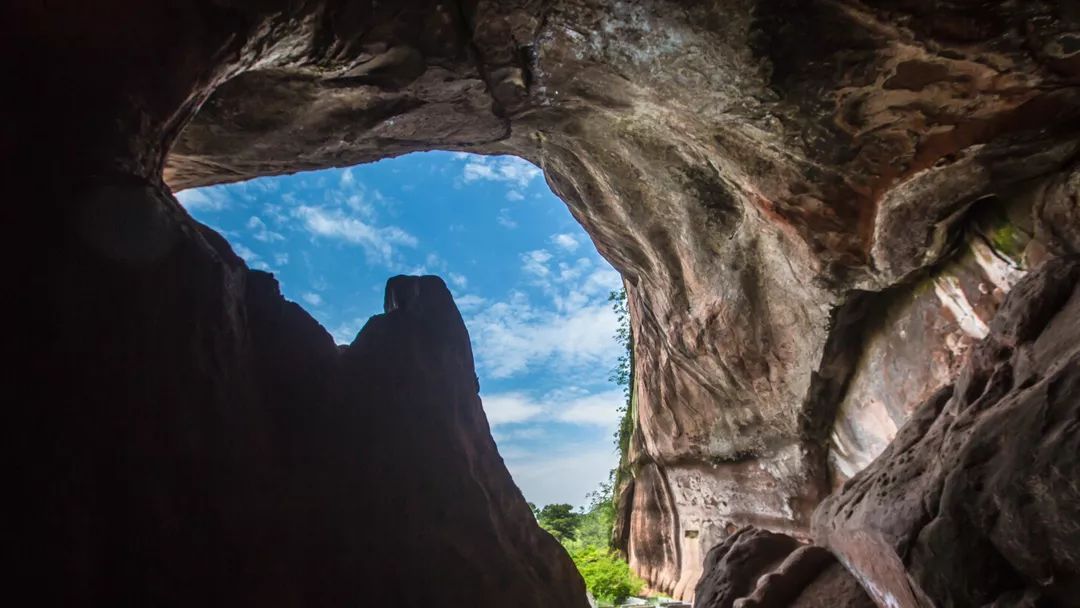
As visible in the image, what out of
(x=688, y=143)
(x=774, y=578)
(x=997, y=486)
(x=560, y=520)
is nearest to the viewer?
(x=997, y=486)

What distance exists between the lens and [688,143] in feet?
29.4

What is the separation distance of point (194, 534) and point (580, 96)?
292 inches

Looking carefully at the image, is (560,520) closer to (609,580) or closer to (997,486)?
(609,580)

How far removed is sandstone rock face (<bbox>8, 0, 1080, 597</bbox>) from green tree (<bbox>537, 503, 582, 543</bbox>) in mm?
16943

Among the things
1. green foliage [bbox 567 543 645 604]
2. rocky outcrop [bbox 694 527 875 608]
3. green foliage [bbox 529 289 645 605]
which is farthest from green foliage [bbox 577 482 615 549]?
rocky outcrop [bbox 694 527 875 608]

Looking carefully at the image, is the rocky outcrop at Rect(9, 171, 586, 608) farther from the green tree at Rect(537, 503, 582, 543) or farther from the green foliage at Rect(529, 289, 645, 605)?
the green tree at Rect(537, 503, 582, 543)

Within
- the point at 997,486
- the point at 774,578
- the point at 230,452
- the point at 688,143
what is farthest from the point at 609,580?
the point at 230,452

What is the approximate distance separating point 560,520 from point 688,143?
76.8 feet

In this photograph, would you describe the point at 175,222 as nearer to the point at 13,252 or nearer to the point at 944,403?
the point at 13,252

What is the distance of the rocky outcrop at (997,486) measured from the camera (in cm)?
377

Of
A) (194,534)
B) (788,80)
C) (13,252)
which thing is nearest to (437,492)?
(194,534)

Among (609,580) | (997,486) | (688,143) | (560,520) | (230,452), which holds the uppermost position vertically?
(688,143)

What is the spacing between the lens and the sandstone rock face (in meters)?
4.06

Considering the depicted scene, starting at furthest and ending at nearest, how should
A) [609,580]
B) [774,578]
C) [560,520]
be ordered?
[560,520] → [609,580] → [774,578]
